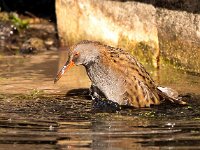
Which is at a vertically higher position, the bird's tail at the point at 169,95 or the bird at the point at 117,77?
the bird at the point at 117,77

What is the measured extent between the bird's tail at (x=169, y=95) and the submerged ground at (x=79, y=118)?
0.29 feet

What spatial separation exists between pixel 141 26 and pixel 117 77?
262 cm

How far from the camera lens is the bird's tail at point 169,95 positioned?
8422 millimetres

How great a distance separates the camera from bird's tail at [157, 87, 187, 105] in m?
8.42

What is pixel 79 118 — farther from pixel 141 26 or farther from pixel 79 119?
pixel 141 26

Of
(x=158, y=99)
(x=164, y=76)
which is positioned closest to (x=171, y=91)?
(x=158, y=99)

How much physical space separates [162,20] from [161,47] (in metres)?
0.36

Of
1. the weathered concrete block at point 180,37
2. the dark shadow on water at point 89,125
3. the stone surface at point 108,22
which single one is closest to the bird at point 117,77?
the dark shadow on water at point 89,125

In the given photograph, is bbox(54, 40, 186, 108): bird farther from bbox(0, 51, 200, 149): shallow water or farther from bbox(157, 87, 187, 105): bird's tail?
bbox(0, 51, 200, 149): shallow water

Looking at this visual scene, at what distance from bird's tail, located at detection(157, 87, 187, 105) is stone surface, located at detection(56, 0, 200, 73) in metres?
1.40

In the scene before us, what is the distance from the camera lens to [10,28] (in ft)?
42.6

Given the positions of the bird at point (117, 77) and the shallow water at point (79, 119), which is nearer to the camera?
the shallow water at point (79, 119)

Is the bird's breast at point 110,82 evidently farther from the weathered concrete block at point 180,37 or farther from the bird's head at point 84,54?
the weathered concrete block at point 180,37

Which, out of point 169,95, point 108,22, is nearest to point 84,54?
point 169,95
